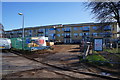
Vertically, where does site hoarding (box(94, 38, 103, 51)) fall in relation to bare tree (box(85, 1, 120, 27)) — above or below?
below

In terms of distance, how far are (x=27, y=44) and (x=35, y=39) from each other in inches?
60.1

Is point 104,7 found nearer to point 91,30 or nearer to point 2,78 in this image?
point 2,78

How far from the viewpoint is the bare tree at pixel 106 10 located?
11.9 m

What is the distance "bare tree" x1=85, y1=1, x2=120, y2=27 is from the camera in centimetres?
1187

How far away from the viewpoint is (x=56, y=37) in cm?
5962

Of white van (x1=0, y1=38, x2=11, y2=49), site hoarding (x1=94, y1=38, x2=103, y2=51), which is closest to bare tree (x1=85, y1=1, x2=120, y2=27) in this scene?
site hoarding (x1=94, y1=38, x2=103, y2=51)

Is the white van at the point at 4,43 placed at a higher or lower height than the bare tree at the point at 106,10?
lower

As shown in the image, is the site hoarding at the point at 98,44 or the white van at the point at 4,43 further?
the white van at the point at 4,43

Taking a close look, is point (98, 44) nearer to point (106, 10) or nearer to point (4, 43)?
point (106, 10)

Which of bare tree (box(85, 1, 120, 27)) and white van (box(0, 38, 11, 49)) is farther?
white van (box(0, 38, 11, 49))

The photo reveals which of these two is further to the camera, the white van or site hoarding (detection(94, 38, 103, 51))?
the white van

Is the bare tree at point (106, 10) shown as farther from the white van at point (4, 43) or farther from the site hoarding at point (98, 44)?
the white van at point (4, 43)

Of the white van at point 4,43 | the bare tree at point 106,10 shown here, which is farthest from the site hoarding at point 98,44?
the white van at point 4,43

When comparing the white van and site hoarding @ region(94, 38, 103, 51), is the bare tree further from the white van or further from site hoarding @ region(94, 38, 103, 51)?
the white van
